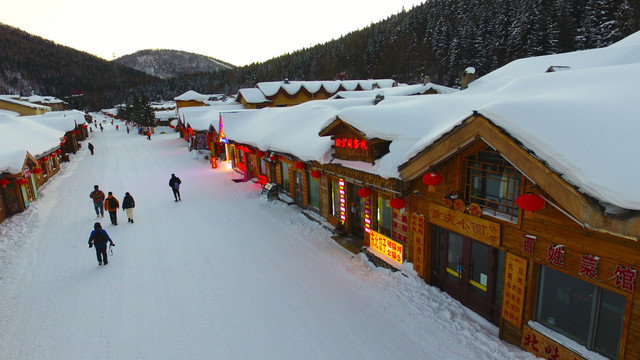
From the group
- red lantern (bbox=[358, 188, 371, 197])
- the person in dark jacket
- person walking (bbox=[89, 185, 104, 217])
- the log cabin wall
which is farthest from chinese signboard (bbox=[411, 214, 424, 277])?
person walking (bbox=[89, 185, 104, 217])

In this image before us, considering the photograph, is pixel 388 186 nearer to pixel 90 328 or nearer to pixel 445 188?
pixel 445 188

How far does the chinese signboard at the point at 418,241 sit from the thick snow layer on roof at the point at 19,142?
17684mm

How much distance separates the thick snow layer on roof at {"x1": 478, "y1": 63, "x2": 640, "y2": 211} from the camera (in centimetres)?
468

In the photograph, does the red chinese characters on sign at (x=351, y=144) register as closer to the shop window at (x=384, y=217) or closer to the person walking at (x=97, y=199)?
the shop window at (x=384, y=217)

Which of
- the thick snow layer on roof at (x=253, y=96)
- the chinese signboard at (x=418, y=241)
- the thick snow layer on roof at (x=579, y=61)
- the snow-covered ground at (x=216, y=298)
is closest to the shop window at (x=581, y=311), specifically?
the snow-covered ground at (x=216, y=298)

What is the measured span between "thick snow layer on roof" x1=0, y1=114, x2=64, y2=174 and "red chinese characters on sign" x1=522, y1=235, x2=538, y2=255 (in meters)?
20.0

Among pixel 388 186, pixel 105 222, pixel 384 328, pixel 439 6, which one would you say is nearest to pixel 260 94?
pixel 105 222

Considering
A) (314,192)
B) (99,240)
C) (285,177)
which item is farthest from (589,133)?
(285,177)

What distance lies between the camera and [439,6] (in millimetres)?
85938

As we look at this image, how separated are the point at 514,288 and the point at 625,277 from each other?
2066 mm

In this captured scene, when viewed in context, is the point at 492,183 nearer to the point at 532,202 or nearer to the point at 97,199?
the point at 532,202

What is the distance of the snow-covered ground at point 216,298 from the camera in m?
7.51

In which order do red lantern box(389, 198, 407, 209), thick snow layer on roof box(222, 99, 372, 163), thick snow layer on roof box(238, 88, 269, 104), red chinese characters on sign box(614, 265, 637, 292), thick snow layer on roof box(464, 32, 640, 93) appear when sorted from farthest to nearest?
thick snow layer on roof box(238, 88, 269, 104) < thick snow layer on roof box(464, 32, 640, 93) < thick snow layer on roof box(222, 99, 372, 163) < red lantern box(389, 198, 407, 209) < red chinese characters on sign box(614, 265, 637, 292)

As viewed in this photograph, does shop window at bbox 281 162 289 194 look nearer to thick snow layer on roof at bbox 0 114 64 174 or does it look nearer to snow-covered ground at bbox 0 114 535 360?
snow-covered ground at bbox 0 114 535 360
